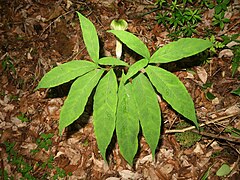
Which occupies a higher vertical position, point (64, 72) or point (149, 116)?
point (64, 72)

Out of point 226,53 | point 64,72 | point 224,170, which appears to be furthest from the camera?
point 226,53

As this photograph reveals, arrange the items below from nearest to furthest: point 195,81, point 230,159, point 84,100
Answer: point 84,100 < point 230,159 < point 195,81

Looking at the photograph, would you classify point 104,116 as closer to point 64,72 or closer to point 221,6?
point 64,72

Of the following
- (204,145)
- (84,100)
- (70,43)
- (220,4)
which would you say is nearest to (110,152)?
(204,145)

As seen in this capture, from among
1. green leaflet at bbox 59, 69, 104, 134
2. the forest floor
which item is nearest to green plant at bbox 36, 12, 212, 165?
green leaflet at bbox 59, 69, 104, 134

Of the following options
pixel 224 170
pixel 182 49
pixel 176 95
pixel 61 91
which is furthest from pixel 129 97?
pixel 61 91

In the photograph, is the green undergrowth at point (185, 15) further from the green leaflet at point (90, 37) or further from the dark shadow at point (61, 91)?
the green leaflet at point (90, 37)

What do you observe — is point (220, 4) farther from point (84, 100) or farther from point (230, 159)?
point (84, 100)
